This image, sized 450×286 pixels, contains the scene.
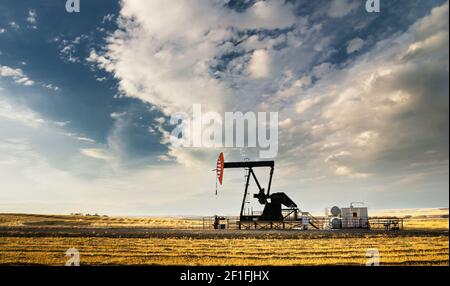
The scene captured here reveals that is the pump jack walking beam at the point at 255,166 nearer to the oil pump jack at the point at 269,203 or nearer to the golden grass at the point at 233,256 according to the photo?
the oil pump jack at the point at 269,203

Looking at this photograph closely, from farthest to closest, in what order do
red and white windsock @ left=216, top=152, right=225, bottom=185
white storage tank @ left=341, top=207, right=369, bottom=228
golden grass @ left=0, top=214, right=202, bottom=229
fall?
golden grass @ left=0, top=214, right=202, bottom=229
white storage tank @ left=341, top=207, right=369, bottom=228
red and white windsock @ left=216, top=152, right=225, bottom=185

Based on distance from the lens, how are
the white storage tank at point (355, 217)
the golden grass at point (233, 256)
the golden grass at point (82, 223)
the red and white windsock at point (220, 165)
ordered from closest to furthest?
the golden grass at point (233, 256) < the red and white windsock at point (220, 165) < the white storage tank at point (355, 217) < the golden grass at point (82, 223)

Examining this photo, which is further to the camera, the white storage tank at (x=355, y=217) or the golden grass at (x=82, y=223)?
the golden grass at (x=82, y=223)

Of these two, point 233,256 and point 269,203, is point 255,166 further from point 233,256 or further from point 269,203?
point 233,256

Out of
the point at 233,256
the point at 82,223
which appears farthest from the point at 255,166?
the point at 82,223

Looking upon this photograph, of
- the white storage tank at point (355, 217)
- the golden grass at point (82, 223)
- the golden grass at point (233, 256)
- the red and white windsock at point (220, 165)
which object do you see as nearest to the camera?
the golden grass at point (233, 256)

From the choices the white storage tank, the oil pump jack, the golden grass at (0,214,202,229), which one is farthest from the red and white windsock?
the golden grass at (0,214,202,229)

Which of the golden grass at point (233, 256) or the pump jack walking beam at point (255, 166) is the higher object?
the pump jack walking beam at point (255, 166)

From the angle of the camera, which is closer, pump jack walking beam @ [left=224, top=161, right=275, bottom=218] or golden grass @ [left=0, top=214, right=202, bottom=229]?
pump jack walking beam @ [left=224, top=161, right=275, bottom=218]

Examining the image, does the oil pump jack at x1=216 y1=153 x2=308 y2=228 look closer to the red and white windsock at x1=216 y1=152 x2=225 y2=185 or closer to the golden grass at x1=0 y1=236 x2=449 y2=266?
the red and white windsock at x1=216 y1=152 x2=225 y2=185

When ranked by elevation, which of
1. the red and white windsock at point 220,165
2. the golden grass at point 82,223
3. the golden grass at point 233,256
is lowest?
the golden grass at point 82,223

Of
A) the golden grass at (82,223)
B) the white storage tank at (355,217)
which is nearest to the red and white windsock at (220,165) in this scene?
the white storage tank at (355,217)
